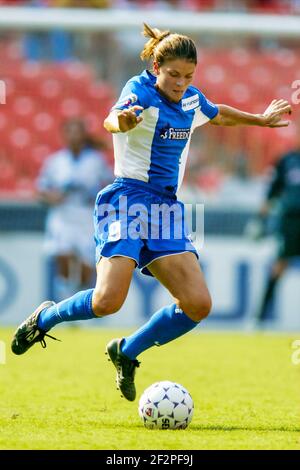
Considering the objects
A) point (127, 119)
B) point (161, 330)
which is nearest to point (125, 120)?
point (127, 119)

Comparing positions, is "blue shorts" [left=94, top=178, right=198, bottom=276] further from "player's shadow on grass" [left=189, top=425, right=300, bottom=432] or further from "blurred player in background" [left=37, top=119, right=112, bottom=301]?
"blurred player in background" [left=37, top=119, right=112, bottom=301]

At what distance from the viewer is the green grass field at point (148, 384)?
15.7 feet

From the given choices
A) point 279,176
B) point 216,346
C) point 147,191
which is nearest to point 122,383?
point 147,191

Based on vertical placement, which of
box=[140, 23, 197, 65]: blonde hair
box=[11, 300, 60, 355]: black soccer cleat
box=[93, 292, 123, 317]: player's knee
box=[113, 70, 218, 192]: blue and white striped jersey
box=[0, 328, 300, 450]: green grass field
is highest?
box=[140, 23, 197, 65]: blonde hair

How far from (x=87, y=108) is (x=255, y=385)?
6910 mm

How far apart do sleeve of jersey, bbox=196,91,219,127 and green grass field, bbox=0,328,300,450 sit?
1728 millimetres

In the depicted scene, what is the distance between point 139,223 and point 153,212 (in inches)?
4.2

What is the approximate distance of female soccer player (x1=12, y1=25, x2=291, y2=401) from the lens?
18.2 feet

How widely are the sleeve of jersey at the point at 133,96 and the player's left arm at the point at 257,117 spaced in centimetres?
61

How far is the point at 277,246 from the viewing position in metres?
11.5

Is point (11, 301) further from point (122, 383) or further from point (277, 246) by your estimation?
point (122, 383)

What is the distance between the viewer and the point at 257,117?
19.8 ft

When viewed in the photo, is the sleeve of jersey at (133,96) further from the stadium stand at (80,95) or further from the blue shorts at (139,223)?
the stadium stand at (80,95)

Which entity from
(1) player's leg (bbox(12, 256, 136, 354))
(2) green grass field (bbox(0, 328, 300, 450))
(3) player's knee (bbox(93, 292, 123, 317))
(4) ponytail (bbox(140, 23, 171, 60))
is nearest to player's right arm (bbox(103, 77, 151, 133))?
(4) ponytail (bbox(140, 23, 171, 60))
